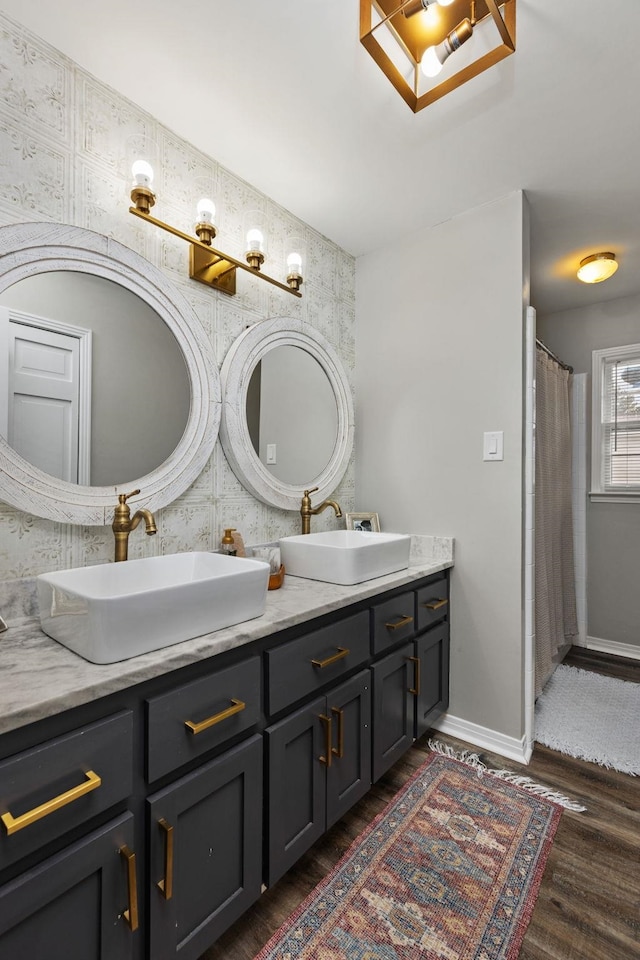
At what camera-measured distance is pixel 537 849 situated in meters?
→ 1.47

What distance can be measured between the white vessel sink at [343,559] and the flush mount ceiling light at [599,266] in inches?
72.8

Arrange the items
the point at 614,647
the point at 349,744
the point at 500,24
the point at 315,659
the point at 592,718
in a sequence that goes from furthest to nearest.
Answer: the point at 614,647 < the point at 592,718 < the point at 349,744 < the point at 315,659 < the point at 500,24

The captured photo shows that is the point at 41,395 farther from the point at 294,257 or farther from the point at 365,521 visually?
the point at 365,521

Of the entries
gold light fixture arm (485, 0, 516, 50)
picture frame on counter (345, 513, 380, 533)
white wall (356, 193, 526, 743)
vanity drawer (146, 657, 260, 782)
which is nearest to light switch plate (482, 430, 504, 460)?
white wall (356, 193, 526, 743)

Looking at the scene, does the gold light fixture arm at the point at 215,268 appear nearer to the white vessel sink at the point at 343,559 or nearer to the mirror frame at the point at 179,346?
the mirror frame at the point at 179,346

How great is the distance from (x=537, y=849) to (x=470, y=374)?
1.75 metres

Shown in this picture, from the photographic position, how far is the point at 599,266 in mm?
2463

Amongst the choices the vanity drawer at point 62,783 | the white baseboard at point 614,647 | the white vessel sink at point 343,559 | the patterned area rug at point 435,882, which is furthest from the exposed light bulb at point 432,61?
the white baseboard at point 614,647

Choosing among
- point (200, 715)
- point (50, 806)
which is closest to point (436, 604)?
point (200, 715)

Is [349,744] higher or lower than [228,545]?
lower

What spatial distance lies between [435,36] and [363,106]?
0.31 metres

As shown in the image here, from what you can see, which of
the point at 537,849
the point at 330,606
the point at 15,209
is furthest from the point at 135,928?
the point at 15,209

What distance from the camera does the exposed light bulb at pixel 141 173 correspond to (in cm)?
135

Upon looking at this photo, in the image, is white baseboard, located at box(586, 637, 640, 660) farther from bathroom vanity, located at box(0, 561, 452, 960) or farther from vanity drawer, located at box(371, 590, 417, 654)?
bathroom vanity, located at box(0, 561, 452, 960)
